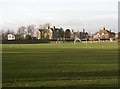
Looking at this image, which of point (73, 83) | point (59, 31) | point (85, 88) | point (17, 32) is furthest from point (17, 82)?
point (59, 31)

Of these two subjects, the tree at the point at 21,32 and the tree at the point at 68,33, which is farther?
the tree at the point at 68,33

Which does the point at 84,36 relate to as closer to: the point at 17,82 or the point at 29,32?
the point at 29,32

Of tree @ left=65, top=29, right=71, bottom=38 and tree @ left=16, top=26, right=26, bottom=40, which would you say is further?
tree @ left=65, top=29, right=71, bottom=38

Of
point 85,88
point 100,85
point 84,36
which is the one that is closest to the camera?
point 85,88

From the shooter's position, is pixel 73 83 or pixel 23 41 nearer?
pixel 73 83

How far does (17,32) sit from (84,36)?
4751 centimetres

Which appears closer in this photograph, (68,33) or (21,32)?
(21,32)

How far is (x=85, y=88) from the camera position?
40.9ft

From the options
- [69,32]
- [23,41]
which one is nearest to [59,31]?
[69,32]

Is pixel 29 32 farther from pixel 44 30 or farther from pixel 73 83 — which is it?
pixel 73 83

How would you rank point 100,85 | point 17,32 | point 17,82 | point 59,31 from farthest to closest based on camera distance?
point 59,31 < point 17,32 < point 17,82 < point 100,85

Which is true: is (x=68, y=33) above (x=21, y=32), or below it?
below

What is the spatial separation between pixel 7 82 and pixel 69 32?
172m

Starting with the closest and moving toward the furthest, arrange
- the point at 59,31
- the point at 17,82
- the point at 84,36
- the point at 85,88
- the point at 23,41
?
1. the point at 85,88
2. the point at 17,82
3. the point at 23,41
4. the point at 59,31
5. the point at 84,36
